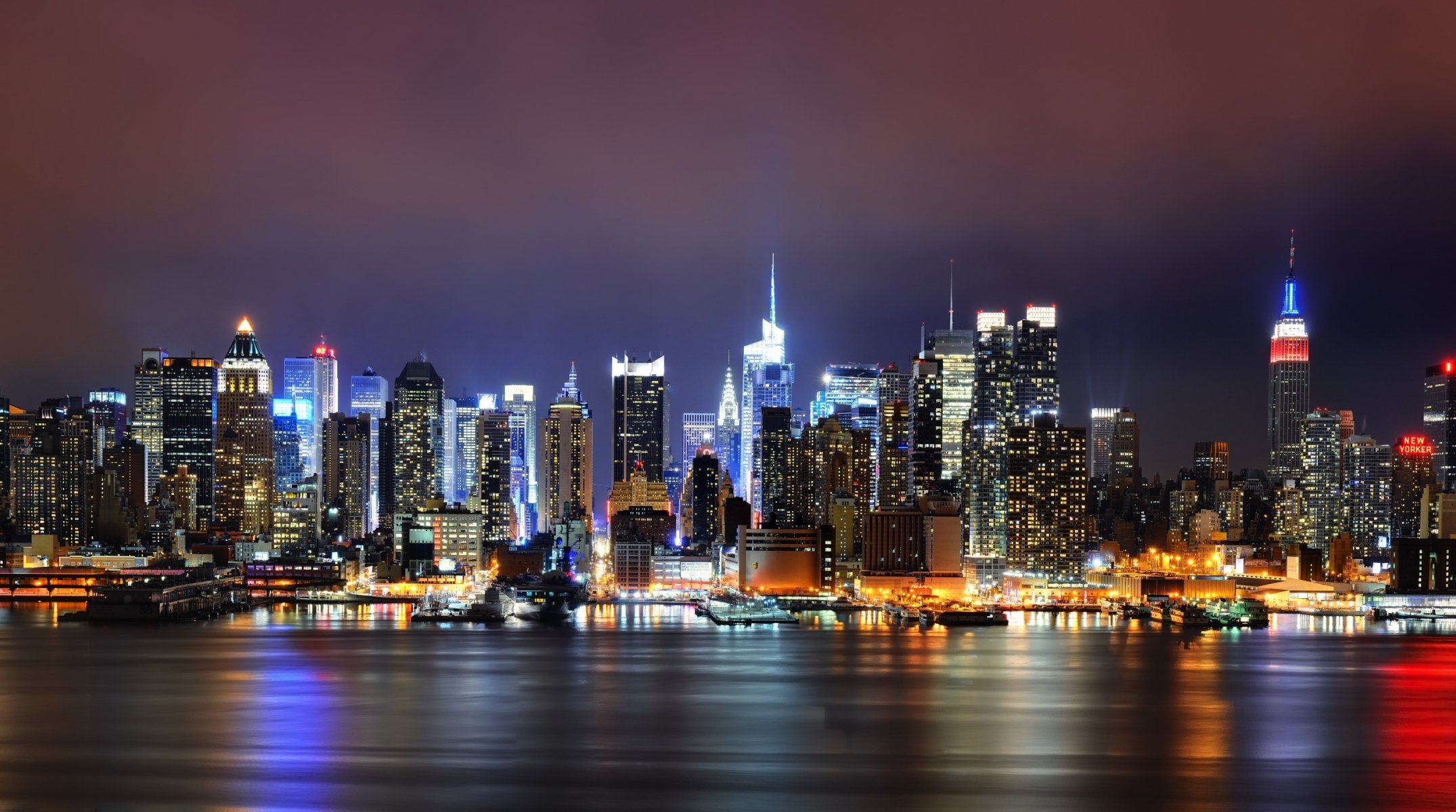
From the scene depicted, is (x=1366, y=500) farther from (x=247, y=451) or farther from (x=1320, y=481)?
(x=247, y=451)

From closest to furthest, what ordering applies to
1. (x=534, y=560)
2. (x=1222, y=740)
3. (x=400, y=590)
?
(x=1222, y=740) < (x=400, y=590) < (x=534, y=560)

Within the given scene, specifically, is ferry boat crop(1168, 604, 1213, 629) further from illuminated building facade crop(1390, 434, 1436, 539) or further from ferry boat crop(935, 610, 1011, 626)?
illuminated building facade crop(1390, 434, 1436, 539)

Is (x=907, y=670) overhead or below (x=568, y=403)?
below

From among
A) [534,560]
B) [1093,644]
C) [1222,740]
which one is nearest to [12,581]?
Result: [534,560]

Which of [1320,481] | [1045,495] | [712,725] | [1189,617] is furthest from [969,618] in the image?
[1320,481]

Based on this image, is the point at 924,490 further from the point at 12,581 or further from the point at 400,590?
the point at 12,581

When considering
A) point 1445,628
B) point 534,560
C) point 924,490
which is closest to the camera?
point 1445,628

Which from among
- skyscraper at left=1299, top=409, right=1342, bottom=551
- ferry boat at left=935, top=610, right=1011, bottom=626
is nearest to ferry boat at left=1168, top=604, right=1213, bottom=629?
ferry boat at left=935, top=610, right=1011, bottom=626
